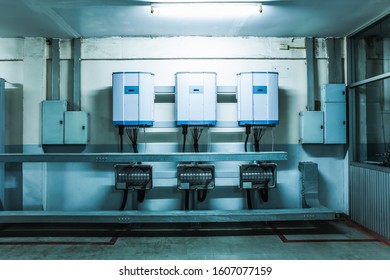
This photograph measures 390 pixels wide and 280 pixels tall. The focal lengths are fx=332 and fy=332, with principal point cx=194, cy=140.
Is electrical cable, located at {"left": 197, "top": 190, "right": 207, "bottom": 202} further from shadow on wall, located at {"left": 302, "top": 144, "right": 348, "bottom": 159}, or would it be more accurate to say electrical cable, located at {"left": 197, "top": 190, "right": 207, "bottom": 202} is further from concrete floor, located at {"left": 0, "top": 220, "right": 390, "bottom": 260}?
shadow on wall, located at {"left": 302, "top": 144, "right": 348, "bottom": 159}

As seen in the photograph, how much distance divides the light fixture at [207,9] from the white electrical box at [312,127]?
173 cm

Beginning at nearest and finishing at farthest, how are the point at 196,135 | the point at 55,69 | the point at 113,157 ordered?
the point at 113,157, the point at 196,135, the point at 55,69

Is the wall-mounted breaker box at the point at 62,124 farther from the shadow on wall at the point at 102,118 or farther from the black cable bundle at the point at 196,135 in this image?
the black cable bundle at the point at 196,135

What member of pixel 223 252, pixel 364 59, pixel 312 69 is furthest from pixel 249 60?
pixel 223 252

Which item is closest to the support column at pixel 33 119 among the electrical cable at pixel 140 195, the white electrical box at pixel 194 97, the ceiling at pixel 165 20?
the ceiling at pixel 165 20

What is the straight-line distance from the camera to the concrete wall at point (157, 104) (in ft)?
16.3

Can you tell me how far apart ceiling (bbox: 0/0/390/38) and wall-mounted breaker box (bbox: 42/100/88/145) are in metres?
1.07

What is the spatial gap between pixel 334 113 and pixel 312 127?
1.23 ft

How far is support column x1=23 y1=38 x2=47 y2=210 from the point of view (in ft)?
16.0

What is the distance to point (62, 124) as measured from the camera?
15.6ft

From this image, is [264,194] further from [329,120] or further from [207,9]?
[207,9]

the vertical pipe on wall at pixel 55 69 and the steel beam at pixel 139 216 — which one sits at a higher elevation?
the vertical pipe on wall at pixel 55 69

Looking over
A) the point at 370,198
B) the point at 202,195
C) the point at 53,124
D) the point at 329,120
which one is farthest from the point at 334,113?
the point at 53,124

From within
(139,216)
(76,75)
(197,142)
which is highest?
(76,75)
